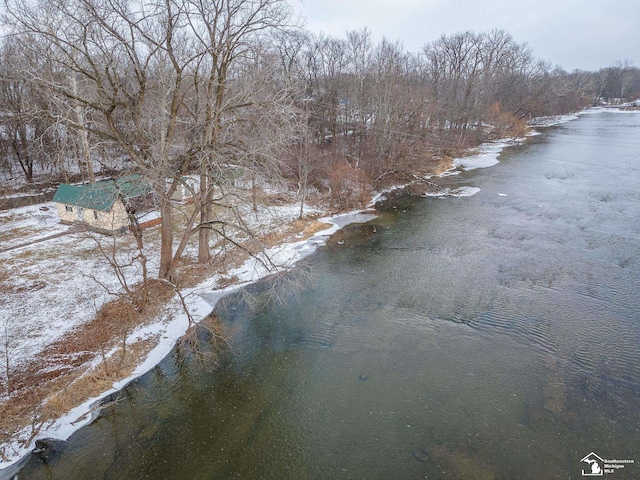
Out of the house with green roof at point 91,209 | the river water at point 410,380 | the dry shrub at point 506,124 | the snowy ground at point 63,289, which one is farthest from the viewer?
the dry shrub at point 506,124

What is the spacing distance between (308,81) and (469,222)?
21.6 m

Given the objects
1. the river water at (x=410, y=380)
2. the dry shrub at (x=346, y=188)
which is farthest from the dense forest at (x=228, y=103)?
the river water at (x=410, y=380)

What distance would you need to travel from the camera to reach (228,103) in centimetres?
1195

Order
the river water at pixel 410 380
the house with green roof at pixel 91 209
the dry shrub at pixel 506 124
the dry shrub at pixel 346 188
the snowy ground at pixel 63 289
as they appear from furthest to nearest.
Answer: the dry shrub at pixel 506 124, the dry shrub at pixel 346 188, the house with green roof at pixel 91 209, the snowy ground at pixel 63 289, the river water at pixel 410 380

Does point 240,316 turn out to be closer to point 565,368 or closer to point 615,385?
point 565,368

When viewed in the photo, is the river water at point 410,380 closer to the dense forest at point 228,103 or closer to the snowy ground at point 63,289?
the snowy ground at point 63,289

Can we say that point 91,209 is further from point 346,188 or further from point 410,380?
point 410,380

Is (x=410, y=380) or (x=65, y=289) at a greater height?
(x=65, y=289)

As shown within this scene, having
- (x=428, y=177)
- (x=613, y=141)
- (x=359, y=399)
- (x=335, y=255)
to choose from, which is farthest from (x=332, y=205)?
(x=613, y=141)

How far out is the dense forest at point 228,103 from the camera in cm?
1051

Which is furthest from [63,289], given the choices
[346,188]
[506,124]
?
[506,124]

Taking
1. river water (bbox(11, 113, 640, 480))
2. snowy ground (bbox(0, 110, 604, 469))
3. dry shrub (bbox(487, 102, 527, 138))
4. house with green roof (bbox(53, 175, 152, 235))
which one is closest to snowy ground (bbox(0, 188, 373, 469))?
snowy ground (bbox(0, 110, 604, 469))

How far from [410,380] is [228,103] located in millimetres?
9643

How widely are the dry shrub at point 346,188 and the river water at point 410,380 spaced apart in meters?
7.05
